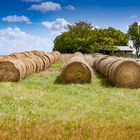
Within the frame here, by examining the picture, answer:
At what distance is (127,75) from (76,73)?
246 cm

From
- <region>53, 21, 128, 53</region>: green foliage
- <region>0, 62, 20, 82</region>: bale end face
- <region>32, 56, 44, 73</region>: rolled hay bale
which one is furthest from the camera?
<region>53, 21, 128, 53</region>: green foliage

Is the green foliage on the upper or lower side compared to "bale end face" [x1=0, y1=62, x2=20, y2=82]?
upper

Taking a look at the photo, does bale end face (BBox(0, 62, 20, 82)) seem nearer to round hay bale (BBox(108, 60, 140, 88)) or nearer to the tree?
round hay bale (BBox(108, 60, 140, 88))

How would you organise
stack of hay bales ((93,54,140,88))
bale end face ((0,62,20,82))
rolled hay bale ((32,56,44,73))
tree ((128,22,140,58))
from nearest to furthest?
stack of hay bales ((93,54,140,88)) < bale end face ((0,62,20,82)) < rolled hay bale ((32,56,44,73)) < tree ((128,22,140,58))

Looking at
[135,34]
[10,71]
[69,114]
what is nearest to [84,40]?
[135,34]

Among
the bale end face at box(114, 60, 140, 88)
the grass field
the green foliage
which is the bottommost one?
the grass field

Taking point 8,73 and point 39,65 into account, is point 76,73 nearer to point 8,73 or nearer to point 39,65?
point 8,73

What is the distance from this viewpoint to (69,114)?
37.2 ft

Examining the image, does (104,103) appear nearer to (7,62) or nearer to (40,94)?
(40,94)

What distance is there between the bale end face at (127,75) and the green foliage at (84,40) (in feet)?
202

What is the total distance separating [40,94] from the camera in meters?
14.5

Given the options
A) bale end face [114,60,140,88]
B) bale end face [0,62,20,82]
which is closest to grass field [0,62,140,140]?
bale end face [114,60,140,88]

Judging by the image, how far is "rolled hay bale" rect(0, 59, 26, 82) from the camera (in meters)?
19.5

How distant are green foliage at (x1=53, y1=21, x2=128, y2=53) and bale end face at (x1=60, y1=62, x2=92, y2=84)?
61197 mm
